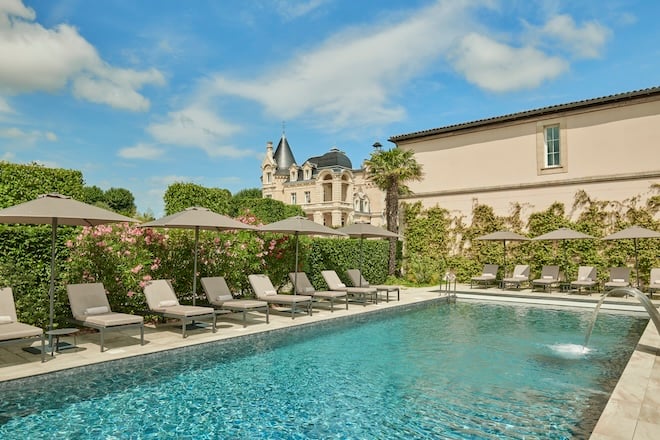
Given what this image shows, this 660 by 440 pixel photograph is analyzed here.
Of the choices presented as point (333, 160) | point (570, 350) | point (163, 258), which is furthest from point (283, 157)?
point (570, 350)

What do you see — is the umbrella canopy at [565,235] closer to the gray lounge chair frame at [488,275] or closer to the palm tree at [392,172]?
the gray lounge chair frame at [488,275]

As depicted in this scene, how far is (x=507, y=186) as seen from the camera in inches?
852

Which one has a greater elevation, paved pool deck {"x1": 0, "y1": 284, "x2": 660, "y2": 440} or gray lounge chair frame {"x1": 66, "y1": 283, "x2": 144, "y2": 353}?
gray lounge chair frame {"x1": 66, "y1": 283, "x2": 144, "y2": 353}

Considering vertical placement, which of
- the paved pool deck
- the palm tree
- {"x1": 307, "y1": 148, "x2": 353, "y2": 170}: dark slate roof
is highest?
{"x1": 307, "y1": 148, "x2": 353, "y2": 170}: dark slate roof

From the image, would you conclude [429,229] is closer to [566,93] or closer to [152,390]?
[566,93]

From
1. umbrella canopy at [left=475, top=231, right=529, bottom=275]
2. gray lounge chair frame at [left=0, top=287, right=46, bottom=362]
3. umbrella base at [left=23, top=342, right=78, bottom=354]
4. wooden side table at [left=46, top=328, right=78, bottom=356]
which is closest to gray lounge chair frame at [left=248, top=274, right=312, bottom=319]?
wooden side table at [left=46, top=328, right=78, bottom=356]

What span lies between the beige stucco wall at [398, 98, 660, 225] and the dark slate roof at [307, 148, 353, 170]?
45240 millimetres

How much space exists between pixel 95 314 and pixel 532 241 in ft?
61.0

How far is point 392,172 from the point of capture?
901 inches

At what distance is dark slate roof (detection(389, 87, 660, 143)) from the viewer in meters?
18.2

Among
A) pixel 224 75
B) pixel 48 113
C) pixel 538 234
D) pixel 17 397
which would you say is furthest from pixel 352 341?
pixel 538 234

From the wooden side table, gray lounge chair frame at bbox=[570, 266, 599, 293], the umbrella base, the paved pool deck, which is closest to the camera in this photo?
the paved pool deck

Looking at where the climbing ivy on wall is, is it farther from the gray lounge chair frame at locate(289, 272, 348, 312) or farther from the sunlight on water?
the sunlight on water

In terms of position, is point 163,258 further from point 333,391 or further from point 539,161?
point 539,161
